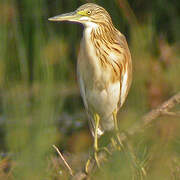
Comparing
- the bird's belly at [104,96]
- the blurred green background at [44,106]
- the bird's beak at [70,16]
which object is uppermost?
the bird's beak at [70,16]

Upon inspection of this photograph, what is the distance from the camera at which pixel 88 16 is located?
1.11 m

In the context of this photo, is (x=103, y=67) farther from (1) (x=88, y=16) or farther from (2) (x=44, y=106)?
(2) (x=44, y=106)

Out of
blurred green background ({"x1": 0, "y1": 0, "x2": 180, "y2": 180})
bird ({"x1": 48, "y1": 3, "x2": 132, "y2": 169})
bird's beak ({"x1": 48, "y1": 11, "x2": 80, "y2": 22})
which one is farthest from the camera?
bird ({"x1": 48, "y1": 3, "x2": 132, "y2": 169})

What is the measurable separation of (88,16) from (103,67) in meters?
0.19

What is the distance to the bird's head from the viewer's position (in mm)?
999

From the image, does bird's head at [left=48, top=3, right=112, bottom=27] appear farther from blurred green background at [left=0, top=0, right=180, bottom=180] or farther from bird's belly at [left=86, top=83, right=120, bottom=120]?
bird's belly at [left=86, top=83, right=120, bottom=120]

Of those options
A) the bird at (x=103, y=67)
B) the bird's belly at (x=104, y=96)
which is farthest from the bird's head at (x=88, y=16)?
the bird's belly at (x=104, y=96)

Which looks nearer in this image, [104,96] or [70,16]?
[70,16]

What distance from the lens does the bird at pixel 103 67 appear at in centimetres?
122

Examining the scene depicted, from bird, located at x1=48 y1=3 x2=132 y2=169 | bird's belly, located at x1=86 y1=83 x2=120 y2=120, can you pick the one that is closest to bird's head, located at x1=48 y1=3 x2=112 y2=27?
bird, located at x1=48 y1=3 x2=132 y2=169

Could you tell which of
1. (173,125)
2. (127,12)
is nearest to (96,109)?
(127,12)

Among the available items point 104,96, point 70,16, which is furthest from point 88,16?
point 104,96

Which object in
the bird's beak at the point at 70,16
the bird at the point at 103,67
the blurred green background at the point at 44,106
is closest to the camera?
the blurred green background at the point at 44,106

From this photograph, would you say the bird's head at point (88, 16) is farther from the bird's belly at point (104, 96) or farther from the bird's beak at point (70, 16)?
the bird's belly at point (104, 96)
